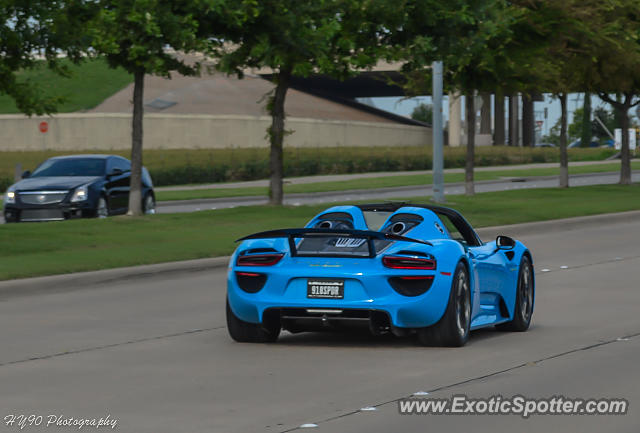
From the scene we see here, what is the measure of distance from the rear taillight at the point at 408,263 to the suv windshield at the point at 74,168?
18.5 meters

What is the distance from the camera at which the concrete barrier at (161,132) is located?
88250 millimetres

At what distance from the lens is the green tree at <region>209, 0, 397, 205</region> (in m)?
26.1

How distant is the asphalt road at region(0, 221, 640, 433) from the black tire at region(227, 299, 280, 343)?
0.11 m

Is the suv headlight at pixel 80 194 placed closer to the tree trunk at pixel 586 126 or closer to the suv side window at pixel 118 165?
the suv side window at pixel 118 165

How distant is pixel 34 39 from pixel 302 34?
290 inches

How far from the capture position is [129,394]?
838 cm

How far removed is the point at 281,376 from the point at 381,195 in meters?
36.7

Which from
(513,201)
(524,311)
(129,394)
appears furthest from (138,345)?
(513,201)

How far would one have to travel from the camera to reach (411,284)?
10266mm

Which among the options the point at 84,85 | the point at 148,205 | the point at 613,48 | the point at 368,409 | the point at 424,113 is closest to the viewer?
the point at 368,409

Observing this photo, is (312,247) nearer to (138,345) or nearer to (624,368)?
(138,345)

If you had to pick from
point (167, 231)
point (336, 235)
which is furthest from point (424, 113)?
point (336, 235)

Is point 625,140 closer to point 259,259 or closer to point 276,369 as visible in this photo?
point 259,259

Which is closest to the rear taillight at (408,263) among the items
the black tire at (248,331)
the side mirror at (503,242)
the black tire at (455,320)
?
the black tire at (455,320)
